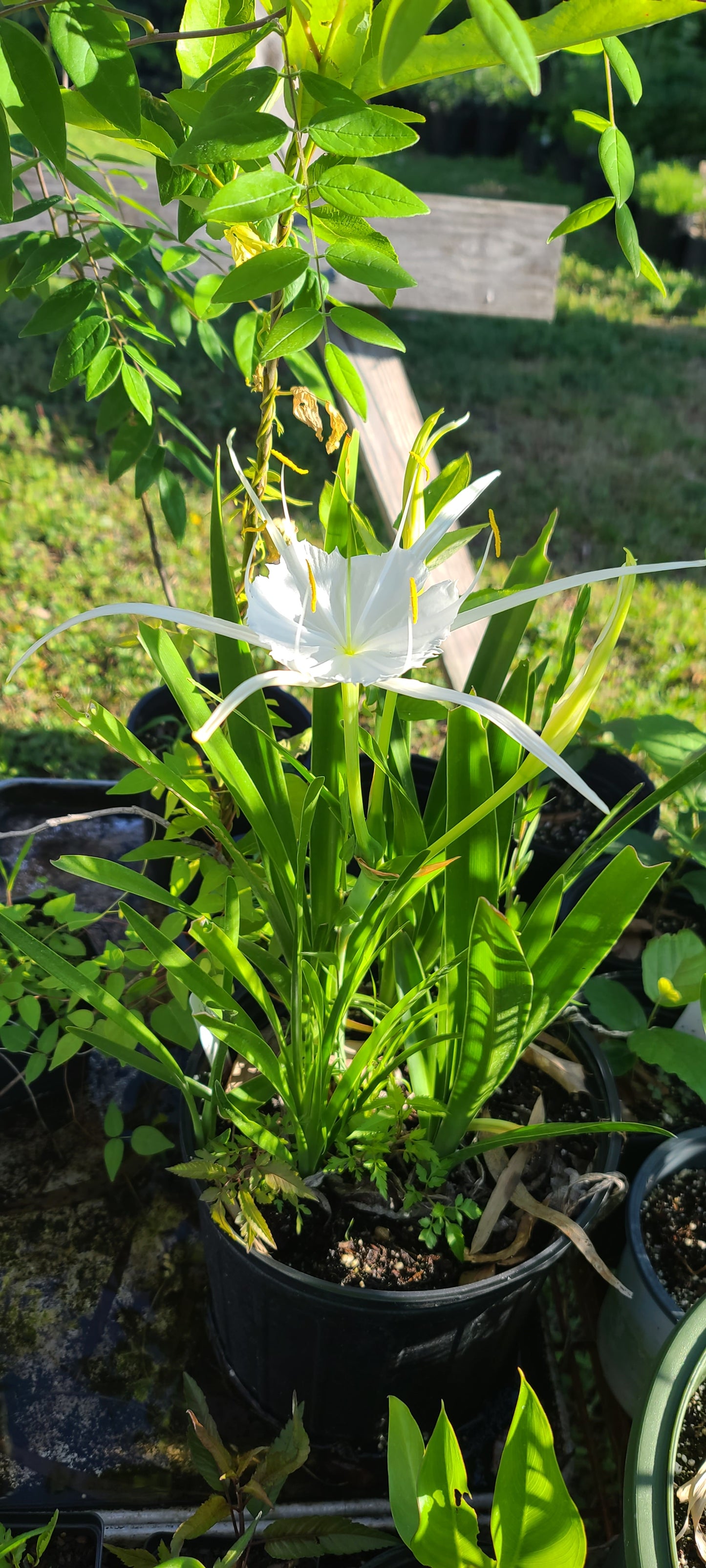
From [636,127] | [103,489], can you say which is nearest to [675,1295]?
[103,489]

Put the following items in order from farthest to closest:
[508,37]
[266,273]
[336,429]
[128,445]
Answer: [128,445] → [336,429] → [266,273] → [508,37]

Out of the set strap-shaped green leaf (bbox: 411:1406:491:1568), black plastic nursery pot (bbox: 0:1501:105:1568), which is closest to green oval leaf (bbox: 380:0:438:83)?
strap-shaped green leaf (bbox: 411:1406:491:1568)

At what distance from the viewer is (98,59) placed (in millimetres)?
600

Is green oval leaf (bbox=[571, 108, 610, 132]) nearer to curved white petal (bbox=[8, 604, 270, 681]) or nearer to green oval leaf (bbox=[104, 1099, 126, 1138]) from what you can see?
curved white petal (bbox=[8, 604, 270, 681])

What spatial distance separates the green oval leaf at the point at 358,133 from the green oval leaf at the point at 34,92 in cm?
15

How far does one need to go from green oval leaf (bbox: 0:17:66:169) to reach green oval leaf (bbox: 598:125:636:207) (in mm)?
349

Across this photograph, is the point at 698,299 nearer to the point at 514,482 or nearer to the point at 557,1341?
the point at 514,482

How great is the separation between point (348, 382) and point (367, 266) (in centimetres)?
12

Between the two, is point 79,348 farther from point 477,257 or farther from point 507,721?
point 477,257

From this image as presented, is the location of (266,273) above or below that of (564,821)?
above

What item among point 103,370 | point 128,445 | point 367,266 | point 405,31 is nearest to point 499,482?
point 128,445

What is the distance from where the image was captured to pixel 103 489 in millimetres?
2570

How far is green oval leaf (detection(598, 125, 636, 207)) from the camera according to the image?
2.19 ft

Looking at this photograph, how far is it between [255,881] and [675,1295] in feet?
1.94
